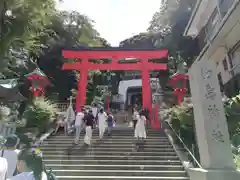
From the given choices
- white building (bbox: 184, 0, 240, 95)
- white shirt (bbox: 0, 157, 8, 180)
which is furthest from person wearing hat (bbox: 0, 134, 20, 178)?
white building (bbox: 184, 0, 240, 95)

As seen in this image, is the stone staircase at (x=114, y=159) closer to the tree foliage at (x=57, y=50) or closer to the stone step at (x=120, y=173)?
the stone step at (x=120, y=173)

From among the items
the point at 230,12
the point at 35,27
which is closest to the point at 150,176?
the point at 230,12

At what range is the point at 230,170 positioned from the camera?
469 centimetres

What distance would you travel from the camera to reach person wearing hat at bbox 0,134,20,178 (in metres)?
2.79

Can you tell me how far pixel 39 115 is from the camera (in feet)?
41.0

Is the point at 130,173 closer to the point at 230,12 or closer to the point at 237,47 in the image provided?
the point at 230,12

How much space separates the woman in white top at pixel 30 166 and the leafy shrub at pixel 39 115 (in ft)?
34.0

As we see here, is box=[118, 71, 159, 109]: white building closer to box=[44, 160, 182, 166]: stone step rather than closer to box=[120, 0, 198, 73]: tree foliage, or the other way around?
box=[120, 0, 198, 73]: tree foliage

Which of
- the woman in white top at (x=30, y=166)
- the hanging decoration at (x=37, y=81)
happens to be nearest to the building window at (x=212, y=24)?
the hanging decoration at (x=37, y=81)

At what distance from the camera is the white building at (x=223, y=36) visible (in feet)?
35.3

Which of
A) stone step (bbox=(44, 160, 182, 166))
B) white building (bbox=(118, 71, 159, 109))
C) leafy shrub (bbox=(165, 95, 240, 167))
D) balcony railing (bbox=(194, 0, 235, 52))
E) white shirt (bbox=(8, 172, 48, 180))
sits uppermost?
white building (bbox=(118, 71, 159, 109))

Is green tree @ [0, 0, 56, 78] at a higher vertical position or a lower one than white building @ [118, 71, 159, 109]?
lower

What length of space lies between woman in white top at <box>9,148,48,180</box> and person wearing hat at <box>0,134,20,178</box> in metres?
0.31

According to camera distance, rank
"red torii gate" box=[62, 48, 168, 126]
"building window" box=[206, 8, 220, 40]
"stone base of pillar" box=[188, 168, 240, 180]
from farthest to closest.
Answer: "red torii gate" box=[62, 48, 168, 126] < "building window" box=[206, 8, 220, 40] < "stone base of pillar" box=[188, 168, 240, 180]
